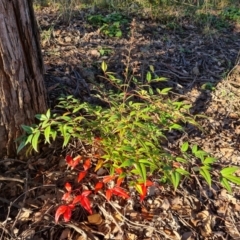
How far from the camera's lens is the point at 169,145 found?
2.18m

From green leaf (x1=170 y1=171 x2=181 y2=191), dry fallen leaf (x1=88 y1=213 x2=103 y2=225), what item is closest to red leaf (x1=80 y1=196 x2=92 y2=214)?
dry fallen leaf (x1=88 y1=213 x2=103 y2=225)

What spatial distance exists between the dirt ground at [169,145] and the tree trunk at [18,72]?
0.81 feet

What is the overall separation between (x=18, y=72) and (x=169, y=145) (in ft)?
3.84

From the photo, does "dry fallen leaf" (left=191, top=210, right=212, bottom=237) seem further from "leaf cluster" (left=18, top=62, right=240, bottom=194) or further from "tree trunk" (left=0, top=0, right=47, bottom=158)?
"tree trunk" (left=0, top=0, right=47, bottom=158)

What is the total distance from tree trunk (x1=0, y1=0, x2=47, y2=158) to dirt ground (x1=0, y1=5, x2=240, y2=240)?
25 cm

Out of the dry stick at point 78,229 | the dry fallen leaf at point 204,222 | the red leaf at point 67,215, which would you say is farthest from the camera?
the dry fallen leaf at point 204,222

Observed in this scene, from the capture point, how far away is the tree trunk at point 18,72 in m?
1.53

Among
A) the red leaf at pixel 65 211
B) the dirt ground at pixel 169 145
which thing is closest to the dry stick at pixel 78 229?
the dirt ground at pixel 169 145

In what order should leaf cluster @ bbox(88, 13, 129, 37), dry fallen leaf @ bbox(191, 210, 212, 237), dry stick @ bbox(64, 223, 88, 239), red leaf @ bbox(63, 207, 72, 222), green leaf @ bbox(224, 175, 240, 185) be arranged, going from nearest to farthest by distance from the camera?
green leaf @ bbox(224, 175, 240, 185)
red leaf @ bbox(63, 207, 72, 222)
dry stick @ bbox(64, 223, 88, 239)
dry fallen leaf @ bbox(191, 210, 212, 237)
leaf cluster @ bbox(88, 13, 129, 37)

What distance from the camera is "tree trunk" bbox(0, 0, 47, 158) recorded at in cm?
153

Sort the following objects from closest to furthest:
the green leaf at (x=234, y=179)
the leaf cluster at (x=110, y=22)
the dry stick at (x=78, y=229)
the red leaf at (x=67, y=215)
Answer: the green leaf at (x=234, y=179) < the red leaf at (x=67, y=215) < the dry stick at (x=78, y=229) < the leaf cluster at (x=110, y=22)

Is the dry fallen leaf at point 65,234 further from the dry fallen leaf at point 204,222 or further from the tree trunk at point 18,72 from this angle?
the dry fallen leaf at point 204,222

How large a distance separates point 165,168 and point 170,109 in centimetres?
47

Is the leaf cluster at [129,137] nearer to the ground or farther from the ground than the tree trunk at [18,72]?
nearer to the ground
